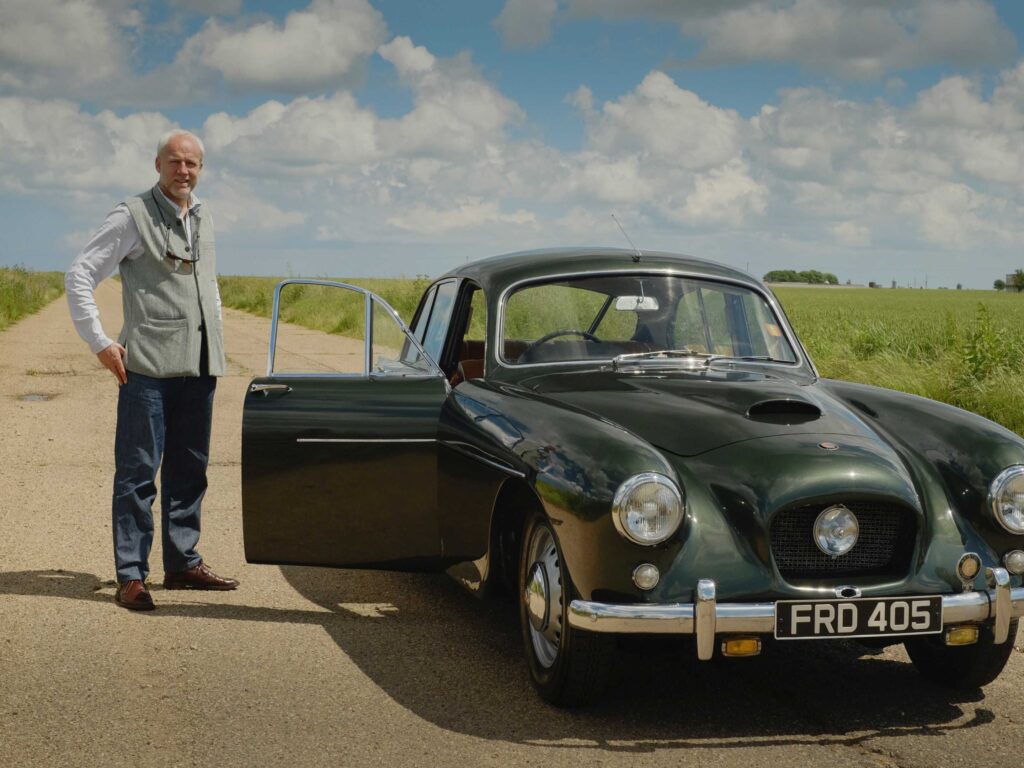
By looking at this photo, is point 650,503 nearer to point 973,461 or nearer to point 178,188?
point 973,461

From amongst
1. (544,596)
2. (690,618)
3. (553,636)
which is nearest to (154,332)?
(544,596)

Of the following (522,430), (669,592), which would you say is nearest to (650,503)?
(669,592)

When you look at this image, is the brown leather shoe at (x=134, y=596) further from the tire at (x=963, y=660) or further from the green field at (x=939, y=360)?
the green field at (x=939, y=360)

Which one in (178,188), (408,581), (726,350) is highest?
(178,188)

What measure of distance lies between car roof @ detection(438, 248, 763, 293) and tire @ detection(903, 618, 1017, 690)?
6.93ft

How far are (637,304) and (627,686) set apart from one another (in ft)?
6.31

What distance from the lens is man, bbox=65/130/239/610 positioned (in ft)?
18.7

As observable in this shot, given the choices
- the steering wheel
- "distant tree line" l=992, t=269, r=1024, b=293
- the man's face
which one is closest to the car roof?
the steering wheel

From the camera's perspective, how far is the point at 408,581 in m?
6.37

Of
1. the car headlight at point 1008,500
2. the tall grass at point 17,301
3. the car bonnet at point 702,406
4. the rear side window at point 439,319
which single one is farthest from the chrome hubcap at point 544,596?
the tall grass at point 17,301

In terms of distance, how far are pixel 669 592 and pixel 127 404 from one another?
2.96m

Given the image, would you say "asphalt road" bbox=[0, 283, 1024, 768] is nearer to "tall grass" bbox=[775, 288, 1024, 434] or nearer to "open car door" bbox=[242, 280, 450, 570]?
"open car door" bbox=[242, 280, 450, 570]

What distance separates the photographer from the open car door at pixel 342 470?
5.29 metres

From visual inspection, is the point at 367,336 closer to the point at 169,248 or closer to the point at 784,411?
the point at 169,248
